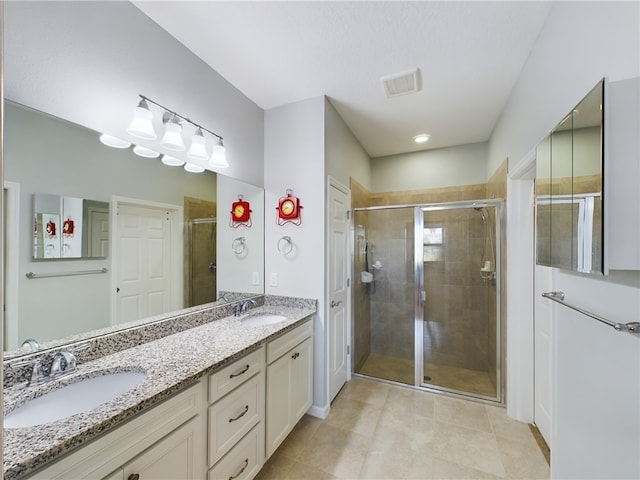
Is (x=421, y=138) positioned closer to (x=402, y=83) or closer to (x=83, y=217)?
(x=402, y=83)

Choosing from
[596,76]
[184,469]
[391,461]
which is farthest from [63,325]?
[596,76]

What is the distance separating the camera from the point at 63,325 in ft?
4.33

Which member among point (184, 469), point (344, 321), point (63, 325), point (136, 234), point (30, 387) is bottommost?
point (184, 469)

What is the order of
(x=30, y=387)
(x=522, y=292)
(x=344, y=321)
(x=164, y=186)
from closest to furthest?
(x=30, y=387), (x=164, y=186), (x=522, y=292), (x=344, y=321)

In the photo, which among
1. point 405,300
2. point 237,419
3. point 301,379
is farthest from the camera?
point 405,300

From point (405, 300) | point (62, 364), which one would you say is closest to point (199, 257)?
point (62, 364)

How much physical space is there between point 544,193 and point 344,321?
6.30 feet

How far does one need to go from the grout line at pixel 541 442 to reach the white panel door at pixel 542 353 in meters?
0.03

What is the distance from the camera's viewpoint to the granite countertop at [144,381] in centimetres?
84

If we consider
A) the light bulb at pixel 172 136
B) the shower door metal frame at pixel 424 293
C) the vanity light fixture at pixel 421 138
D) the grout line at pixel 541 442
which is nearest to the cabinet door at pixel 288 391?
the shower door metal frame at pixel 424 293

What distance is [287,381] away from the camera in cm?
195

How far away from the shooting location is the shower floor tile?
273 cm

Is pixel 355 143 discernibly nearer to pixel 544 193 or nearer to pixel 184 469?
pixel 544 193

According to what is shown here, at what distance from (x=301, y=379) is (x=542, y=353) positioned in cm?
169
